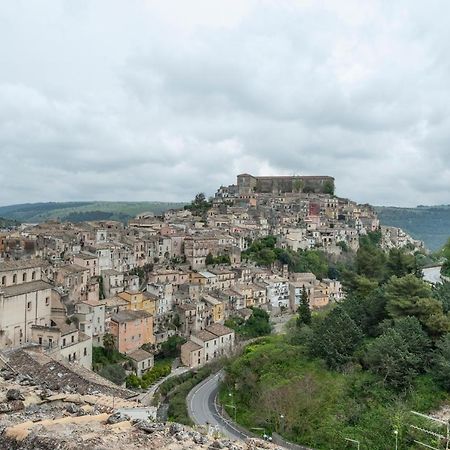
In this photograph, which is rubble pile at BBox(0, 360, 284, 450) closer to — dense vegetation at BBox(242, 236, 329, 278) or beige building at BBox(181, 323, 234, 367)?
beige building at BBox(181, 323, 234, 367)

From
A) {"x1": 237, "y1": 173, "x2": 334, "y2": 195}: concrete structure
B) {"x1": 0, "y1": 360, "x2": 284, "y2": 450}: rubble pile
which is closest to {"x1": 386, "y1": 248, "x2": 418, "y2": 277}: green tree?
{"x1": 0, "y1": 360, "x2": 284, "y2": 450}: rubble pile

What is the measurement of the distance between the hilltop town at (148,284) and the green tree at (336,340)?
10.4m

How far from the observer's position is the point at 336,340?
26.5 metres

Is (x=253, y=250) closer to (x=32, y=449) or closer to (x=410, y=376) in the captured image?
(x=410, y=376)

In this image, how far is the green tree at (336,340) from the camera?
26.3 meters

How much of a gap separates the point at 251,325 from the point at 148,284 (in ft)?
31.5

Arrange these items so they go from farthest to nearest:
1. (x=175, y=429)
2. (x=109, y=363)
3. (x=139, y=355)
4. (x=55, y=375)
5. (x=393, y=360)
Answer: (x=139, y=355) → (x=109, y=363) → (x=393, y=360) → (x=55, y=375) → (x=175, y=429)

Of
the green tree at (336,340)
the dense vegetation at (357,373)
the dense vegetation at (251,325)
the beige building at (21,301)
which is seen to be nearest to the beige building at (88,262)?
the beige building at (21,301)

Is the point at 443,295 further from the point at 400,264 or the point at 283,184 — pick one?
the point at 283,184

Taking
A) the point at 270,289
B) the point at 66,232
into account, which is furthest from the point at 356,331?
the point at 66,232

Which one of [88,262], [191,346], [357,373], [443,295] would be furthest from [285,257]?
[357,373]

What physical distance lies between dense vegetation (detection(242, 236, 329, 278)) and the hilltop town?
168mm

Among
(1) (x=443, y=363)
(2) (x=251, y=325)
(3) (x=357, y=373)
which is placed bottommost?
(2) (x=251, y=325)

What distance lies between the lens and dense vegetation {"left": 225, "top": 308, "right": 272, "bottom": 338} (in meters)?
45.4
